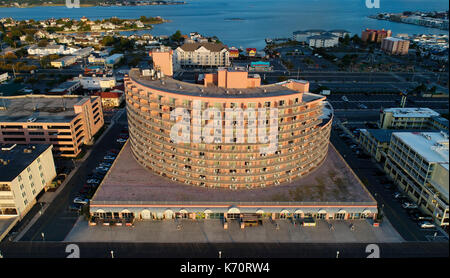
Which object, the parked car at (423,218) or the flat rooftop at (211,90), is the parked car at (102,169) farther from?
the parked car at (423,218)

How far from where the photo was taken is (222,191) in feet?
171

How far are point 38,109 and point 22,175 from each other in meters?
30.1

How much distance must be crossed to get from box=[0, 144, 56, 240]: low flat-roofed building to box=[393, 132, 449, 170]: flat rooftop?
66.5 metres

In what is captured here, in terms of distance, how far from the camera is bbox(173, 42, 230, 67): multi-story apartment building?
495ft

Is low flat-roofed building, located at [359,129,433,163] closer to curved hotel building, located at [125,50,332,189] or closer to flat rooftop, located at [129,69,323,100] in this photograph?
curved hotel building, located at [125,50,332,189]

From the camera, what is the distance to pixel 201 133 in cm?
5006

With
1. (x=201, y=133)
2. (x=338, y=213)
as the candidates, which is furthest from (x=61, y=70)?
(x=338, y=213)

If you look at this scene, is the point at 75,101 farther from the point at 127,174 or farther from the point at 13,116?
the point at 127,174

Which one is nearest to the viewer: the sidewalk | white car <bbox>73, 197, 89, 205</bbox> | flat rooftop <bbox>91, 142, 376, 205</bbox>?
the sidewalk

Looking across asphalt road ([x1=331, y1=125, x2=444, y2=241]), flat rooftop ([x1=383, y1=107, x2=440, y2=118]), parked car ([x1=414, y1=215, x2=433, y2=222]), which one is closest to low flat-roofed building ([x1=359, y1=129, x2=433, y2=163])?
asphalt road ([x1=331, y1=125, x2=444, y2=241])

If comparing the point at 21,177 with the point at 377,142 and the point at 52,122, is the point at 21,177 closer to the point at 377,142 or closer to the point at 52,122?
the point at 52,122

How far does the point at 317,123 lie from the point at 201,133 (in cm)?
2121

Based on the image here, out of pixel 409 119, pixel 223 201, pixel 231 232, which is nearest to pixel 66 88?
pixel 223 201

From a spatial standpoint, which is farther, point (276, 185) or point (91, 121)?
point (91, 121)
